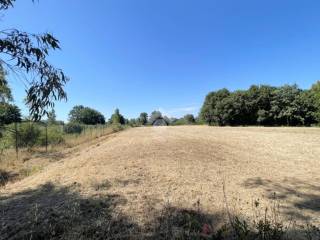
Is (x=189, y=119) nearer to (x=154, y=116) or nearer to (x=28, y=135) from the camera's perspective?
(x=154, y=116)

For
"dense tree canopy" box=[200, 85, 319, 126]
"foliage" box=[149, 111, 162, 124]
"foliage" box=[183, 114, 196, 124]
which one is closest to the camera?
"dense tree canopy" box=[200, 85, 319, 126]

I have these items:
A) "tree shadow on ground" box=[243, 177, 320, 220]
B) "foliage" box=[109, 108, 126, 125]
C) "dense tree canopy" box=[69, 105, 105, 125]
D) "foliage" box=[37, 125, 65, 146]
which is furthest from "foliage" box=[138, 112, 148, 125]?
"tree shadow on ground" box=[243, 177, 320, 220]

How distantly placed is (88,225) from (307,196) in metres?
3.98

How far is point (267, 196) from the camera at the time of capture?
13.3 feet

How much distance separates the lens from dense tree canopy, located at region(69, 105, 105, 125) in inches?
3499

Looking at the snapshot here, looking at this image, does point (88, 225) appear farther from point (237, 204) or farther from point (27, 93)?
point (237, 204)

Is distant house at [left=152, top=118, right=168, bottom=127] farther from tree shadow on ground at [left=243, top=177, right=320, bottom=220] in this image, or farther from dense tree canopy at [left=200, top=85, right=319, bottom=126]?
tree shadow on ground at [left=243, top=177, right=320, bottom=220]

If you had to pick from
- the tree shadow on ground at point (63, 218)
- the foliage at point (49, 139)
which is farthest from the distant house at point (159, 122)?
the tree shadow on ground at point (63, 218)

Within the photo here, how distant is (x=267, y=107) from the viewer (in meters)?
40.2

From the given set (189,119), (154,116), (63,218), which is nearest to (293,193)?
(63,218)

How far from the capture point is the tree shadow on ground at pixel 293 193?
11.7 ft

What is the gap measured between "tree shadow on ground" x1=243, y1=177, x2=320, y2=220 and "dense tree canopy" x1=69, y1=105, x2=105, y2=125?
291ft

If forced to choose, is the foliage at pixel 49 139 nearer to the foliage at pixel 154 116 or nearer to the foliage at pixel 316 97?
the foliage at pixel 316 97

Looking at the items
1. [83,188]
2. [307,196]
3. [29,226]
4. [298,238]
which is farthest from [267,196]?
[29,226]
